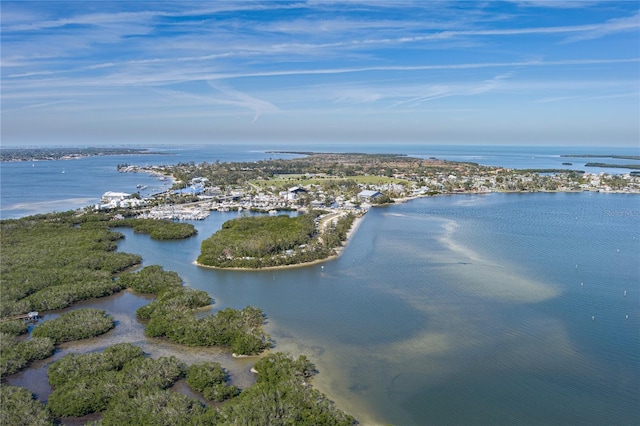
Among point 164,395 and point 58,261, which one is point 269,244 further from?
point 164,395

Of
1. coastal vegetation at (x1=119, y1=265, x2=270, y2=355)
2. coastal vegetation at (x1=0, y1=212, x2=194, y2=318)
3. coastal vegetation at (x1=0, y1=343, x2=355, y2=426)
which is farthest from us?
coastal vegetation at (x1=0, y1=212, x2=194, y2=318)

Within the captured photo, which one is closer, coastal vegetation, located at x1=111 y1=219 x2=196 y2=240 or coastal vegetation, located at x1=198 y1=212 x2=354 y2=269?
coastal vegetation, located at x1=198 y1=212 x2=354 y2=269

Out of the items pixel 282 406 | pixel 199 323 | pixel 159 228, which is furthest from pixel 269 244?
pixel 282 406

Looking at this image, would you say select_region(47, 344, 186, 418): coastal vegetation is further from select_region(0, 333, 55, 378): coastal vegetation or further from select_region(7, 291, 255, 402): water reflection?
select_region(0, 333, 55, 378): coastal vegetation

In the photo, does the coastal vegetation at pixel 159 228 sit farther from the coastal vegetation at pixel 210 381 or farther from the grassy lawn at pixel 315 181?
the grassy lawn at pixel 315 181

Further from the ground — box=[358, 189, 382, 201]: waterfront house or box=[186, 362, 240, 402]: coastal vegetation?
box=[358, 189, 382, 201]: waterfront house

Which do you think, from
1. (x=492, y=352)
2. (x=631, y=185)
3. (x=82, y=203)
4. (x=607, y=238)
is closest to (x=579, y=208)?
(x=607, y=238)

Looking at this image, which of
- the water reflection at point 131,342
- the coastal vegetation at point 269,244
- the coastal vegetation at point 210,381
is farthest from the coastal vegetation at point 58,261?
the coastal vegetation at point 210,381

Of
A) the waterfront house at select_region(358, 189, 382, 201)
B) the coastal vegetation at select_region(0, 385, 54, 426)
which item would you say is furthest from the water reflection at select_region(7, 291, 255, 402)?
the waterfront house at select_region(358, 189, 382, 201)
